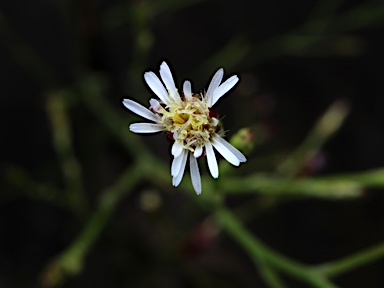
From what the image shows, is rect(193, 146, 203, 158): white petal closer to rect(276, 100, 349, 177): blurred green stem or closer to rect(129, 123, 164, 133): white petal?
rect(129, 123, 164, 133): white petal

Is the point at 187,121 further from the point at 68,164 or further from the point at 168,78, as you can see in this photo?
the point at 68,164

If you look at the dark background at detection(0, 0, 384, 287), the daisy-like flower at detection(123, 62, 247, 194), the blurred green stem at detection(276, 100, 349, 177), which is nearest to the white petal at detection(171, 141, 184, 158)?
the daisy-like flower at detection(123, 62, 247, 194)

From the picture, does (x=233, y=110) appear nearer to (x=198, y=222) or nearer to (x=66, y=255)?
(x=198, y=222)

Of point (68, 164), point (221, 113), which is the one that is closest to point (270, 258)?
point (68, 164)

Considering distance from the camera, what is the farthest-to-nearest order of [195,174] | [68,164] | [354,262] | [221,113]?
[221,113] → [68,164] → [354,262] → [195,174]

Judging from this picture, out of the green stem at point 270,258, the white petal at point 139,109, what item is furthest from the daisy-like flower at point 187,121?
the green stem at point 270,258

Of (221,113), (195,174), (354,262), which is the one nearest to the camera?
(195,174)
